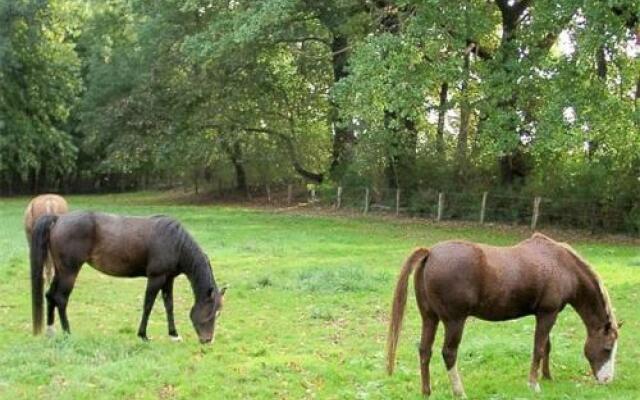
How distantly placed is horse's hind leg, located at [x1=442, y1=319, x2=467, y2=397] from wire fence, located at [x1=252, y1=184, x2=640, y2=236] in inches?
667

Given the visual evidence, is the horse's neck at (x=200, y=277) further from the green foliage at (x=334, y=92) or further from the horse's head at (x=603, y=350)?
the green foliage at (x=334, y=92)

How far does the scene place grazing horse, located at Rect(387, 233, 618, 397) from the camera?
6.50m

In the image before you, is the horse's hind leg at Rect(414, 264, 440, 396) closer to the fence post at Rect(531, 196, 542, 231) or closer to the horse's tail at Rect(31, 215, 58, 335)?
the horse's tail at Rect(31, 215, 58, 335)

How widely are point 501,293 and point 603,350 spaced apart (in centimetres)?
130

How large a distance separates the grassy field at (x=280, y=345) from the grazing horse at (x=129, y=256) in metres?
0.38

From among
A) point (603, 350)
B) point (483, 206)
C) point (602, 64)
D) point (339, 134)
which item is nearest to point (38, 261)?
point (603, 350)

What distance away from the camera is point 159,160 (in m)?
34.1

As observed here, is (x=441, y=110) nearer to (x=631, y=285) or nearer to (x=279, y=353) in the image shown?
(x=631, y=285)

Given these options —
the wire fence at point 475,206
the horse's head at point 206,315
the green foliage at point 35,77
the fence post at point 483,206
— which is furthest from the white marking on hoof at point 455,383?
the green foliage at point 35,77

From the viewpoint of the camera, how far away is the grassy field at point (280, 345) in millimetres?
7125

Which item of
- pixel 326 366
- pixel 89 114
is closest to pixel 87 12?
pixel 89 114

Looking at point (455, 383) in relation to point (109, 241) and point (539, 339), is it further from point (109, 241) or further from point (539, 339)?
point (109, 241)

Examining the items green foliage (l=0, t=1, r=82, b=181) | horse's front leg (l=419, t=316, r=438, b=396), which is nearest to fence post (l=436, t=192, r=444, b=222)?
horse's front leg (l=419, t=316, r=438, b=396)

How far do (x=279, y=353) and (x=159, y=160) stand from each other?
1051 inches
